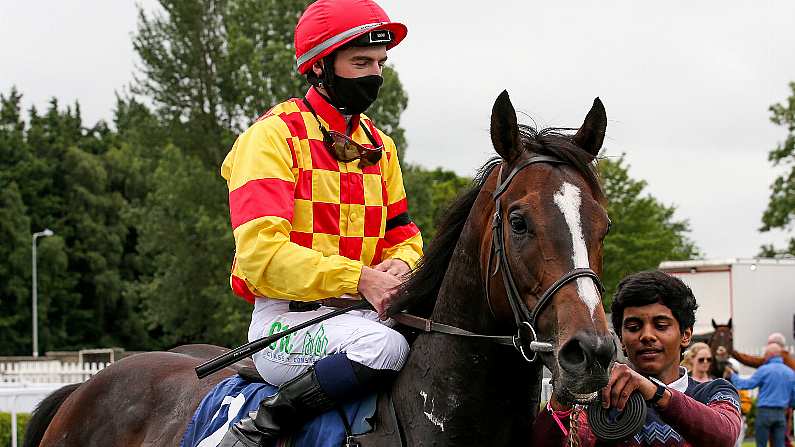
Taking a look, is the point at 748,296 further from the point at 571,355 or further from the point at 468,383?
the point at 571,355

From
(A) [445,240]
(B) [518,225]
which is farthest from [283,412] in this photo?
(B) [518,225]

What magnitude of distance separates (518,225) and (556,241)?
0.16 m

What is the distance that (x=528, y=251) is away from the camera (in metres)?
3.20

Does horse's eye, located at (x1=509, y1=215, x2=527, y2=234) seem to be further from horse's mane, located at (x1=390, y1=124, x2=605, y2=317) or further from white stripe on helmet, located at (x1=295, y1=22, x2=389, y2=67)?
white stripe on helmet, located at (x1=295, y1=22, x2=389, y2=67)

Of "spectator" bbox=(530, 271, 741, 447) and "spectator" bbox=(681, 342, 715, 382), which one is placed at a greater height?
"spectator" bbox=(530, 271, 741, 447)

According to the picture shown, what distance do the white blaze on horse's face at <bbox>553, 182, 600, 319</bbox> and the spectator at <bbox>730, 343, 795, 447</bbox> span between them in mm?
11008

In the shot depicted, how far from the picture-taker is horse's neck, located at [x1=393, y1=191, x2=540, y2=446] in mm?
3518

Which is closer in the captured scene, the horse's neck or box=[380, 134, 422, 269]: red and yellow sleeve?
the horse's neck

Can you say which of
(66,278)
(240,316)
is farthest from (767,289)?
(66,278)

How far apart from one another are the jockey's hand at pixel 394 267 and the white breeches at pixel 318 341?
18 centimetres

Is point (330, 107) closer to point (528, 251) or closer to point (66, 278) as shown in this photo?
point (528, 251)

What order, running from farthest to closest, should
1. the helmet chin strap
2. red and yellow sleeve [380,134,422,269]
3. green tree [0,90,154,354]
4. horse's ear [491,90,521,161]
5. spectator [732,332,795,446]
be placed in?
1. green tree [0,90,154,354]
2. spectator [732,332,795,446]
3. red and yellow sleeve [380,134,422,269]
4. the helmet chin strap
5. horse's ear [491,90,521,161]

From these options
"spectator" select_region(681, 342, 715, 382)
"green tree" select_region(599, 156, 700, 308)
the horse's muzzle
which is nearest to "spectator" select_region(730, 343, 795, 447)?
"spectator" select_region(681, 342, 715, 382)

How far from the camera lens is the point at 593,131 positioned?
351 centimetres
